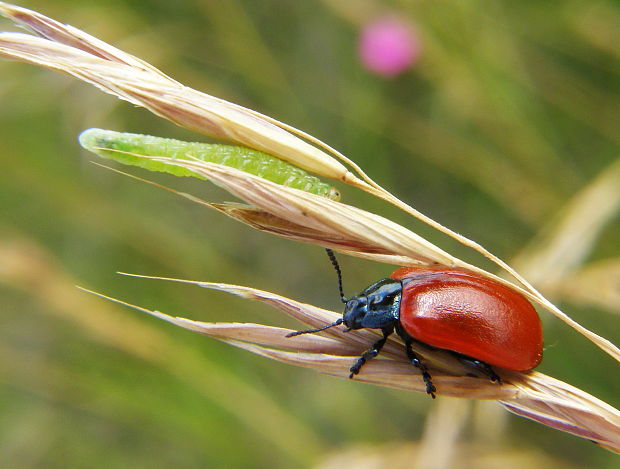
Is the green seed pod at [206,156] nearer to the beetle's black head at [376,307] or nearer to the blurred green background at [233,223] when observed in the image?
the beetle's black head at [376,307]

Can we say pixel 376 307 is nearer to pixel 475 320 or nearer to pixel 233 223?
pixel 475 320

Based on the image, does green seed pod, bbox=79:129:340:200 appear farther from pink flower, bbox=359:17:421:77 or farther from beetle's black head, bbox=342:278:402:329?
pink flower, bbox=359:17:421:77

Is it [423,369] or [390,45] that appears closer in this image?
[423,369]

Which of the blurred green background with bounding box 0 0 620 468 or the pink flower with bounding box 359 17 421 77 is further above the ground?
the pink flower with bounding box 359 17 421 77

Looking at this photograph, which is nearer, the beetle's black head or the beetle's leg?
the beetle's leg

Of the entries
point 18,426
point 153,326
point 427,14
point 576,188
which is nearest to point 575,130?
point 576,188

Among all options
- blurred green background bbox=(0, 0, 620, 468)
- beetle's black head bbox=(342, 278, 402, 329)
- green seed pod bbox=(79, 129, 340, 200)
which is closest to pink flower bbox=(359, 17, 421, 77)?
blurred green background bbox=(0, 0, 620, 468)

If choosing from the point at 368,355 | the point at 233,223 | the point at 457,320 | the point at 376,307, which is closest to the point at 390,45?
the point at 233,223
